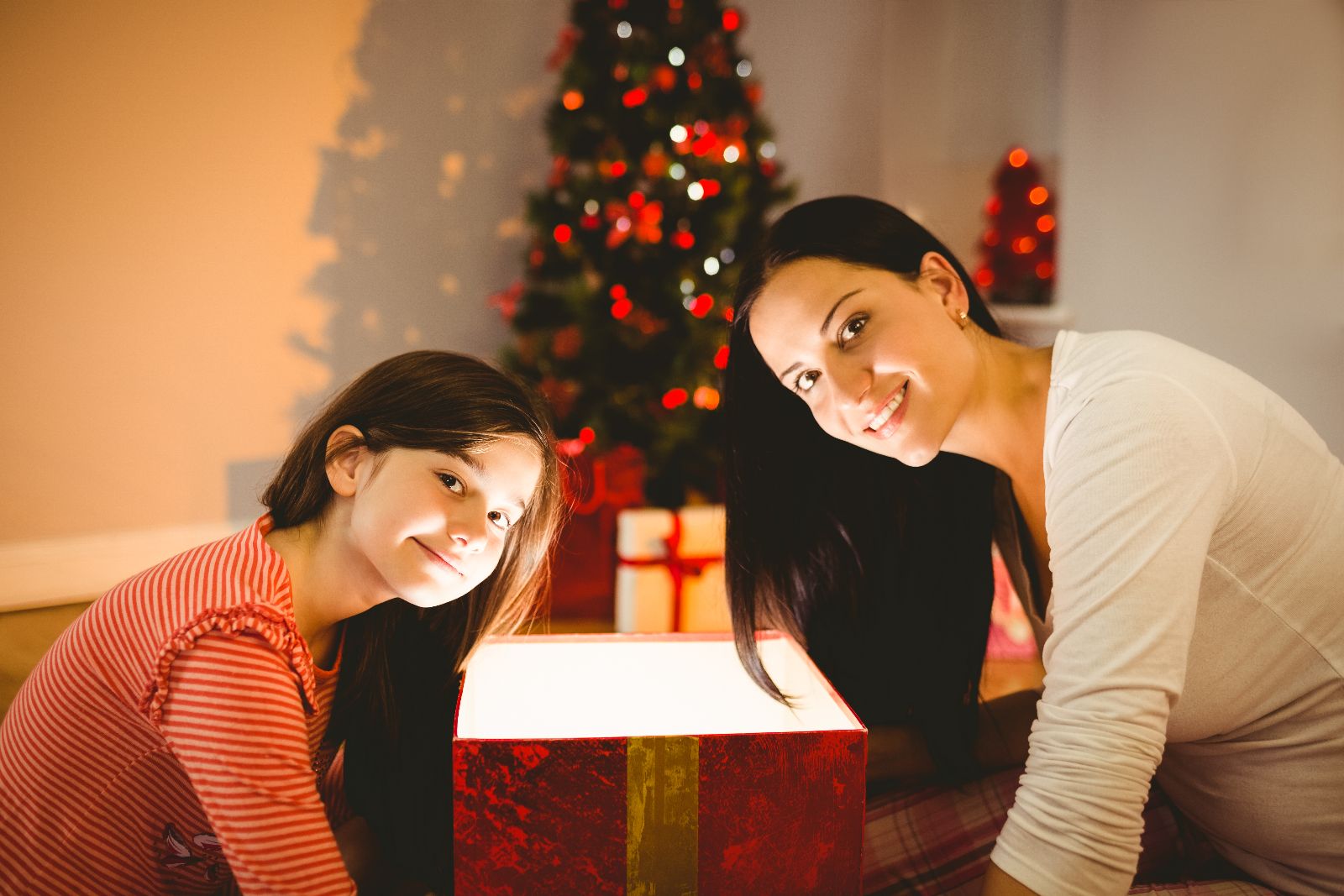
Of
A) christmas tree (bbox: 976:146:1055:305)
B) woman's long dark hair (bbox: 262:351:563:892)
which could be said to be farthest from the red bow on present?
christmas tree (bbox: 976:146:1055:305)

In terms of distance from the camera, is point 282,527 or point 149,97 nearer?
point 282,527

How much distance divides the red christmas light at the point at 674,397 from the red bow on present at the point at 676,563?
37 cm

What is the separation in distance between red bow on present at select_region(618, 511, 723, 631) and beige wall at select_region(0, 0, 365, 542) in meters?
1.03

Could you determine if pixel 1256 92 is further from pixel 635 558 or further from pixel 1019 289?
pixel 635 558

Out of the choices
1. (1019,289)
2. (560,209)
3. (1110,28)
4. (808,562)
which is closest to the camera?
(808,562)

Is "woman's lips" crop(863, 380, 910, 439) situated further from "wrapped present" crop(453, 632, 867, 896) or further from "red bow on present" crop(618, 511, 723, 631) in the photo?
"red bow on present" crop(618, 511, 723, 631)

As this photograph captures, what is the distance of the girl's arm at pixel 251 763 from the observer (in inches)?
31.9

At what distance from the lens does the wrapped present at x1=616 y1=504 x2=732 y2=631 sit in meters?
1.94

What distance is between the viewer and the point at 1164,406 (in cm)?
87

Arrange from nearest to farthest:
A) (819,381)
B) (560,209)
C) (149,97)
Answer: (819,381) → (149,97) → (560,209)

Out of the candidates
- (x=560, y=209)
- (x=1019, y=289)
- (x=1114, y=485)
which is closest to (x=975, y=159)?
(x=1019, y=289)

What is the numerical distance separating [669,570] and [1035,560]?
902 millimetres

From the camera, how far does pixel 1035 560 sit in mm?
1211

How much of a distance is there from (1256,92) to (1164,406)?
1662 mm
